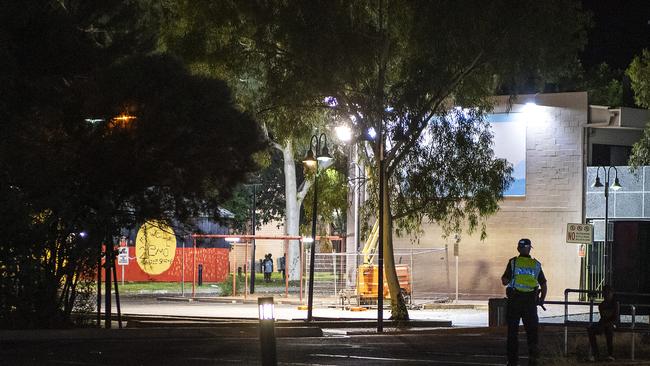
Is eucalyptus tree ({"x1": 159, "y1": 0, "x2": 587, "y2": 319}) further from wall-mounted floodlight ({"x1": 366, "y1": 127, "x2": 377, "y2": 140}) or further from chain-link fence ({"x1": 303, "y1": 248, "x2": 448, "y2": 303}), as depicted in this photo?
chain-link fence ({"x1": 303, "y1": 248, "x2": 448, "y2": 303})

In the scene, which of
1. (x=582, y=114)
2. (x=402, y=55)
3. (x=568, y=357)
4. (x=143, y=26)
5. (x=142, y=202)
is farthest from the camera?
(x=582, y=114)

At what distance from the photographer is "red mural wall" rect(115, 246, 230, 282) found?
61.4 metres

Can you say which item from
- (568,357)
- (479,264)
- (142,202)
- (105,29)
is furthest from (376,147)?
(479,264)

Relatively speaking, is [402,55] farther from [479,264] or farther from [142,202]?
[479,264]

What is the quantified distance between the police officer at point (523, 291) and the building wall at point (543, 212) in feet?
93.2

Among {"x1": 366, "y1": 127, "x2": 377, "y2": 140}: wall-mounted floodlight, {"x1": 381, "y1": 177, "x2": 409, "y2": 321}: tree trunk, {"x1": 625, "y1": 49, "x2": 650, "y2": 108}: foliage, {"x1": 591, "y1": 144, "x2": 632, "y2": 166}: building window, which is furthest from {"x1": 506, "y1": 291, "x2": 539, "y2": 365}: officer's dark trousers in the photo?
{"x1": 625, "y1": 49, "x2": 650, "y2": 108}: foliage

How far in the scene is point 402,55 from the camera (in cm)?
2870

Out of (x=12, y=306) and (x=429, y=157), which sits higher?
(x=429, y=157)

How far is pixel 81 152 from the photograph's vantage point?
2320 centimetres

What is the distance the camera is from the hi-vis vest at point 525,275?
14914 mm

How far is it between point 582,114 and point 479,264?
7.04 meters

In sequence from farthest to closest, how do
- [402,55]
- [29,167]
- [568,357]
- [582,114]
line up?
1. [582,114]
2. [402,55]
3. [29,167]
4. [568,357]

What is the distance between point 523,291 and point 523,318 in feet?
1.26

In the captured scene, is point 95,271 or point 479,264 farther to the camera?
point 479,264
